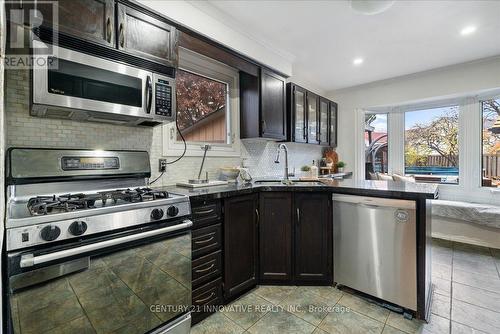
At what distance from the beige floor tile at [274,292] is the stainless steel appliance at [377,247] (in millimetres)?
457

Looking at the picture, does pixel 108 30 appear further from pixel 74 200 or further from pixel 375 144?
pixel 375 144

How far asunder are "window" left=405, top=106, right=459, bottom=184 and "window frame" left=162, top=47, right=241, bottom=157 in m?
3.28

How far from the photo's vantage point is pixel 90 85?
142cm

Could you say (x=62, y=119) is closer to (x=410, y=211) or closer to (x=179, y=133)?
(x=179, y=133)

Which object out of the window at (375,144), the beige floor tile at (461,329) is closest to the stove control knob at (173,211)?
the beige floor tile at (461,329)

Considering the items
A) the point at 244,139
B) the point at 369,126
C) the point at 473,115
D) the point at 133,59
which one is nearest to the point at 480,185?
the point at 473,115

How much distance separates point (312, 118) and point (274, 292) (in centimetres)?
260

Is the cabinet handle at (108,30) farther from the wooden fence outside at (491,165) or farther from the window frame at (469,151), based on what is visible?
the wooden fence outside at (491,165)

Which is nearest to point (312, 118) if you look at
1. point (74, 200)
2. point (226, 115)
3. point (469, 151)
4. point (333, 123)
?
point (333, 123)

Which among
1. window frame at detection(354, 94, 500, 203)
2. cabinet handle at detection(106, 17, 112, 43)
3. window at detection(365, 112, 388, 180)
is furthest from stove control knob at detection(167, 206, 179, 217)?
window frame at detection(354, 94, 500, 203)

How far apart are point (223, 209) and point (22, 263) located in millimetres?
1151

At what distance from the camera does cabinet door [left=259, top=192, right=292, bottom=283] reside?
2.19 metres

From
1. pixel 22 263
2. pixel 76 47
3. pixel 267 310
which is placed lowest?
pixel 267 310

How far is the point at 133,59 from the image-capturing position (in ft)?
5.28
